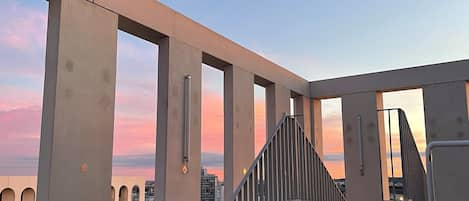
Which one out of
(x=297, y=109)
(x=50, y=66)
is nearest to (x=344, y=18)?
(x=297, y=109)

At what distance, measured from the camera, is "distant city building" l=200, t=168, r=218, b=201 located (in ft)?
17.8

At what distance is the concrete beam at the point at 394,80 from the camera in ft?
22.7

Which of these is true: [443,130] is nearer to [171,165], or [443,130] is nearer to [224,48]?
[224,48]

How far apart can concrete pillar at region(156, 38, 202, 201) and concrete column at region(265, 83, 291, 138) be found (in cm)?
198

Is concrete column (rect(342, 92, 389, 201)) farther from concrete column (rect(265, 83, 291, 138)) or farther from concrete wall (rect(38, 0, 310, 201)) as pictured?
concrete wall (rect(38, 0, 310, 201))

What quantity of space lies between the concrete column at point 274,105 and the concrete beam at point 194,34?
15cm

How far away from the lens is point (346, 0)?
7.01 meters

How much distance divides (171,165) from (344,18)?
13.6 ft

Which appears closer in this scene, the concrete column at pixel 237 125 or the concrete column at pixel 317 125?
the concrete column at pixel 237 125

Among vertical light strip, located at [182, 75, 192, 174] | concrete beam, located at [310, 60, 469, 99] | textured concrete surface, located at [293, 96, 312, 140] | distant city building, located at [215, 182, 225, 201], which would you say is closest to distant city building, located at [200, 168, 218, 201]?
distant city building, located at [215, 182, 225, 201]

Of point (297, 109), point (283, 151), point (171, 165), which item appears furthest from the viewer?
point (297, 109)

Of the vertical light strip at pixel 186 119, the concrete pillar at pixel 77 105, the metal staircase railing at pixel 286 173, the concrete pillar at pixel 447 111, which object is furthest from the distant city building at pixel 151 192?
the concrete pillar at pixel 447 111

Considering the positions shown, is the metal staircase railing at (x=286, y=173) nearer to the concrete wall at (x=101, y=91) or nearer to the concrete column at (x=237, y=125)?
the concrete wall at (x=101, y=91)

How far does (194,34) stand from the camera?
5410mm
